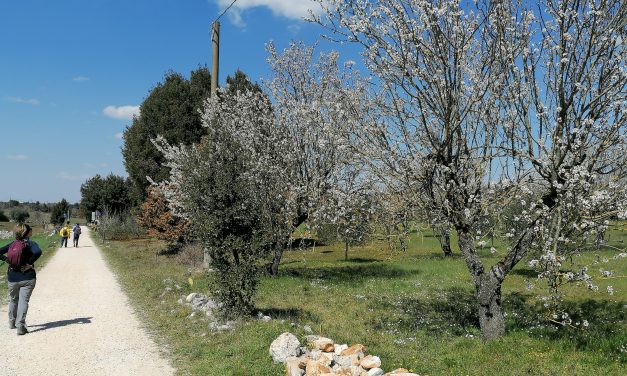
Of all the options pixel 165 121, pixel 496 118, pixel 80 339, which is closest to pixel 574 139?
pixel 496 118

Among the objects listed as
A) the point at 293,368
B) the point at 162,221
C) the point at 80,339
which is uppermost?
the point at 162,221

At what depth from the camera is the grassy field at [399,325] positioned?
8.13 m

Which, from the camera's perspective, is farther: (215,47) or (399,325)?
(215,47)

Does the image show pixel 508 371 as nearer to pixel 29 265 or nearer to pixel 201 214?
pixel 201 214

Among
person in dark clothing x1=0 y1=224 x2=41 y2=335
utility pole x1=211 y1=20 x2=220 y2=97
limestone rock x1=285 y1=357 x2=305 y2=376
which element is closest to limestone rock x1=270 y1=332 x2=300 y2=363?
limestone rock x1=285 y1=357 x2=305 y2=376

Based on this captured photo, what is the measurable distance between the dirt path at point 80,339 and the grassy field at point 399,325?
0.53m

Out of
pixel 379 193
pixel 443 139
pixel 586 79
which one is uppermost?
pixel 586 79

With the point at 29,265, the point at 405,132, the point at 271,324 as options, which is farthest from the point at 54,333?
the point at 405,132

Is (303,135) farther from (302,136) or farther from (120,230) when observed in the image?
(120,230)

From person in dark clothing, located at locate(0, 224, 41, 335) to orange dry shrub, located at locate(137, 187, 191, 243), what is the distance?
17.2 meters

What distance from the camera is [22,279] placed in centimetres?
1011

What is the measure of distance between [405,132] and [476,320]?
221 inches

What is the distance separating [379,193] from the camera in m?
12.1

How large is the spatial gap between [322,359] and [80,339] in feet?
18.7
